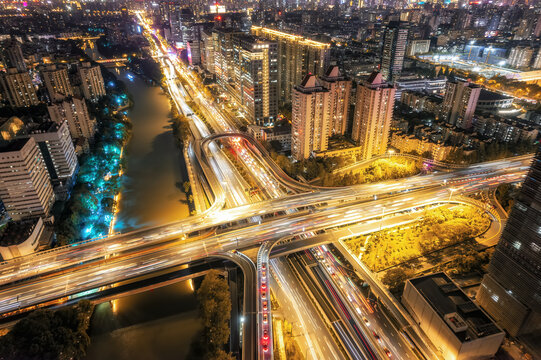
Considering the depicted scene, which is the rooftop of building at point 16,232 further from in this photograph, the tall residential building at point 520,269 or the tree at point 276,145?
the tall residential building at point 520,269

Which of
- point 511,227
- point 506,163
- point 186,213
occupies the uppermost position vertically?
point 511,227

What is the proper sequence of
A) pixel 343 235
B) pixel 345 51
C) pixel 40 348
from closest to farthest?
pixel 40 348 < pixel 343 235 < pixel 345 51

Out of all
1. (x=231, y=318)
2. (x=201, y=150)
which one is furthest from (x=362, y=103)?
(x=231, y=318)

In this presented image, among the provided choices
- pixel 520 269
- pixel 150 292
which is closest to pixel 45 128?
pixel 150 292

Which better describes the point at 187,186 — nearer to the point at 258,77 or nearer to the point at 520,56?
the point at 258,77

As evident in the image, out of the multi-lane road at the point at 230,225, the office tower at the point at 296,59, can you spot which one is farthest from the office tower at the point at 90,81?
the office tower at the point at 296,59

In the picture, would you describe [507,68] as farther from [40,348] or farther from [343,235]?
[40,348]

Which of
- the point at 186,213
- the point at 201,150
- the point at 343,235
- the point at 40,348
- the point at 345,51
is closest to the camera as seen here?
the point at 40,348
